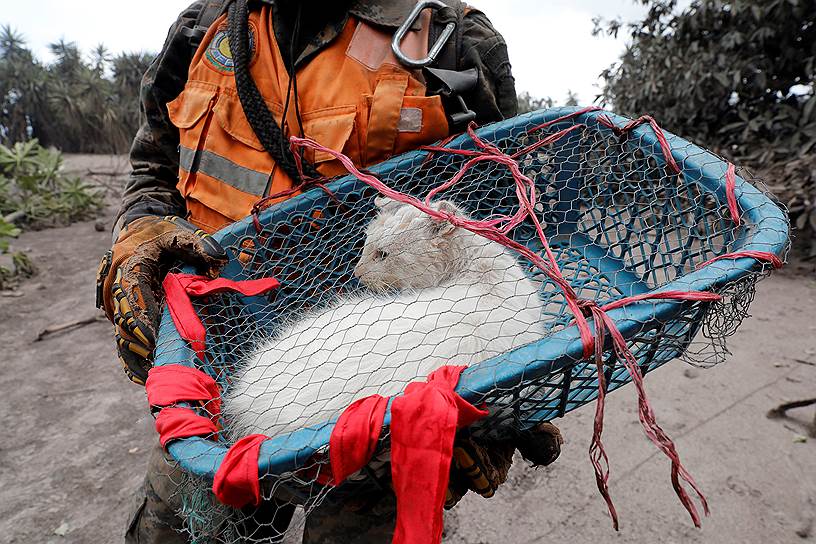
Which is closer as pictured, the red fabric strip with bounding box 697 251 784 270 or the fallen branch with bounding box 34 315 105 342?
the red fabric strip with bounding box 697 251 784 270

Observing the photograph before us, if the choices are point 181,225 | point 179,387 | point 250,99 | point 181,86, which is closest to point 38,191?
point 181,86

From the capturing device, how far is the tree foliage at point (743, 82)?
598 centimetres

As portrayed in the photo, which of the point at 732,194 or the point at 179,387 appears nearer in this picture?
the point at 179,387

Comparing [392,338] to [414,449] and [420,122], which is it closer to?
[414,449]

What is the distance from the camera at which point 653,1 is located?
750 centimetres

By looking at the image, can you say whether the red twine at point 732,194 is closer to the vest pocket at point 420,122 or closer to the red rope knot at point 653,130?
the red rope knot at point 653,130

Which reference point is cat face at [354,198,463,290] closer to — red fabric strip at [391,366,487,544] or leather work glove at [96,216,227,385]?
leather work glove at [96,216,227,385]

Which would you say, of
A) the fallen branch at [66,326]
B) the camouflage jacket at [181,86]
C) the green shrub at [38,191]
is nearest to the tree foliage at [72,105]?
the green shrub at [38,191]

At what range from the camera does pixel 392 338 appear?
162 cm

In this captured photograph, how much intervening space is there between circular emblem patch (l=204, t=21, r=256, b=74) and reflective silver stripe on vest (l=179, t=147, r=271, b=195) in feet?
1.03

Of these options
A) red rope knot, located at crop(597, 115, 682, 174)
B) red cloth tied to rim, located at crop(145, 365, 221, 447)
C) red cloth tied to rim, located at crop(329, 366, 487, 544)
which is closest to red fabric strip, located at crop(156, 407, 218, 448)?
red cloth tied to rim, located at crop(145, 365, 221, 447)

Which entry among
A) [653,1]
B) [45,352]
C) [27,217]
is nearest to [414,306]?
[45,352]

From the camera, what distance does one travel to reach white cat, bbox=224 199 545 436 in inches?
60.1

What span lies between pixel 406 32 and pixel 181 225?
1077 mm
